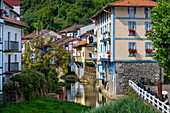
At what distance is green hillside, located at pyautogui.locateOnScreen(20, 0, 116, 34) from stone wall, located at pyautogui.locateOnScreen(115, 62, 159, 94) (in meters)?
72.4

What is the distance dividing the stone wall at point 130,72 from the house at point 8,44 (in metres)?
11.8

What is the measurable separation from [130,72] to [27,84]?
13678mm

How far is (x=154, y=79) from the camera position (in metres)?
37.2

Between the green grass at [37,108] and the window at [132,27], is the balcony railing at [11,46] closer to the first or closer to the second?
the green grass at [37,108]

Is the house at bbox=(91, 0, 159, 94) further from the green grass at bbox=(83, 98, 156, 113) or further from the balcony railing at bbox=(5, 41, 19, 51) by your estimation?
the green grass at bbox=(83, 98, 156, 113)

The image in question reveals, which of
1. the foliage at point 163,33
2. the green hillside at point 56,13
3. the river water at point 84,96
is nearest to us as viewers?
the foliage at point 163,33

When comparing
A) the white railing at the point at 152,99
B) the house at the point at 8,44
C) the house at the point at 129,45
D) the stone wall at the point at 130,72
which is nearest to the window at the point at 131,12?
the house at the point at 129,45

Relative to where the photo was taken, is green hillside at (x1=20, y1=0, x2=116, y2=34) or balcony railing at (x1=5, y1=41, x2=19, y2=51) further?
green hillside at (x1=20, y1=0, x2=116, y2=34)

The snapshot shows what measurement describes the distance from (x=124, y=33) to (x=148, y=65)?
4.83 meters

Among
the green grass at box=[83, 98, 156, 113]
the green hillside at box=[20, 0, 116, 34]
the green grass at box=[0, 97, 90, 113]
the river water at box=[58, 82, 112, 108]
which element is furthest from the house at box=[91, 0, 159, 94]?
the green hillside at box=[20, 0, 116, 34]

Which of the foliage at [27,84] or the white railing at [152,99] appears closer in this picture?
the white railing at [152,99]

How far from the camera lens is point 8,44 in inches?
1161

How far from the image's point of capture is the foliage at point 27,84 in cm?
2631

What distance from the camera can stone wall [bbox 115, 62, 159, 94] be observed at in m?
36.7
